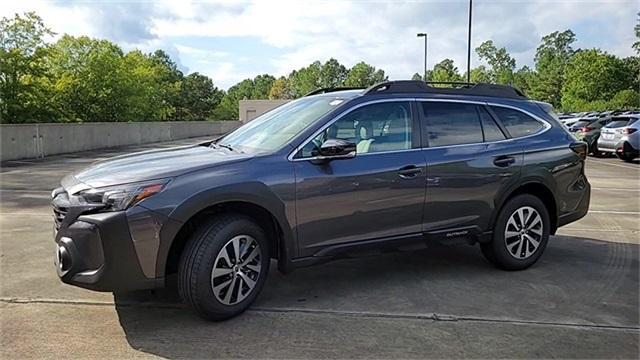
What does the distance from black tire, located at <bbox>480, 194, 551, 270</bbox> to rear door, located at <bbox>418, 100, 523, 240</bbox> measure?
0.18 metres

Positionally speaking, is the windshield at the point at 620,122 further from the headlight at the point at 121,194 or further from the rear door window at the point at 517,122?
the headlight at the point at 121,194

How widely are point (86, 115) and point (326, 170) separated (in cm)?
2803

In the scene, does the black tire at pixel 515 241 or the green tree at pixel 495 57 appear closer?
the black tire at pixel 515 241

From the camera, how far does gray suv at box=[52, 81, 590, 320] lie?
3.64 meters

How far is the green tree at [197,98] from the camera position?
8000cm

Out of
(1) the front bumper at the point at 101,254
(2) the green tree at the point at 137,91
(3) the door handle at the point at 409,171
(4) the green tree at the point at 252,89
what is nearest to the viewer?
(1) the front bumper at the point at 101,254

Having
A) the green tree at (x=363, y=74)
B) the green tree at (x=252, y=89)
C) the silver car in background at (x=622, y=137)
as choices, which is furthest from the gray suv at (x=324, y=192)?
the green tree at (x=252, y=89)

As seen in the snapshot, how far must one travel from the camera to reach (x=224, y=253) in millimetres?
3895

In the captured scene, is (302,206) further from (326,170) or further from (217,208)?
(217,208)

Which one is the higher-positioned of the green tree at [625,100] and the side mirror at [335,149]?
the green tree at [625,100]

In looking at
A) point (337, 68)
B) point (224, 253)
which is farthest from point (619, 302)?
point (337, 68)

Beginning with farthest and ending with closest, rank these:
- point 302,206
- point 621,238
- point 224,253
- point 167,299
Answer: point 621,238, point 167,299, point 302,206, point 224,253

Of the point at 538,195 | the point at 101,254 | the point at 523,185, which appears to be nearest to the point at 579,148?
the point at 538,195

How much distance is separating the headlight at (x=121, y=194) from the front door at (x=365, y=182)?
107 cm
